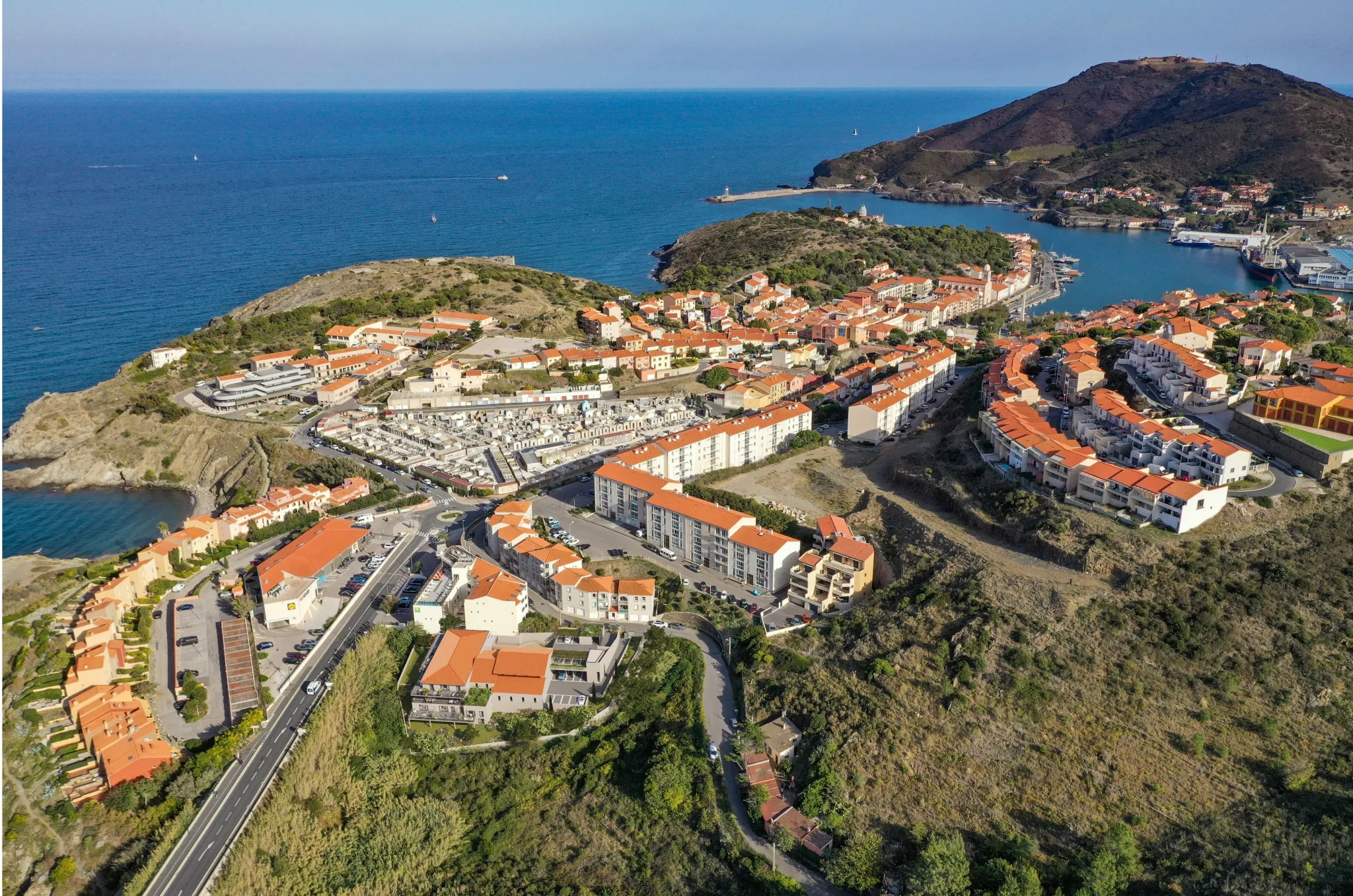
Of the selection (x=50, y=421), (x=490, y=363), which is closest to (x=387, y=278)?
(x=490, y=363)

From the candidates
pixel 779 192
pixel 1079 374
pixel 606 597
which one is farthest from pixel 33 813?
pixel 779 192

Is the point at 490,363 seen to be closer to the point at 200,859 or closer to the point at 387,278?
the point at 387,278

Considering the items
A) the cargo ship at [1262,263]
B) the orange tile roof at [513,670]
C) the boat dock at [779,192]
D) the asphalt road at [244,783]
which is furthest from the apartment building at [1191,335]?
the boat dock at [779,192]

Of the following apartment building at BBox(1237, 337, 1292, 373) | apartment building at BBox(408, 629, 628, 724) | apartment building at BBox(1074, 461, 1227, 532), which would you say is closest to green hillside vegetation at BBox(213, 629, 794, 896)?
apartment building at BBox(408, 629, 628, 724)

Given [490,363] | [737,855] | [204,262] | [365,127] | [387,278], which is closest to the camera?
[737,855]

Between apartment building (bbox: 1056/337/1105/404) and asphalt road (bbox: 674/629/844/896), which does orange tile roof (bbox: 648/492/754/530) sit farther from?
apartment building (bbox: 1056/337/1105/404)

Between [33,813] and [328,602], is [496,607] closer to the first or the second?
[328,602]

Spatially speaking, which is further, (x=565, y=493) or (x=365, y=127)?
(x=365, y=127)
